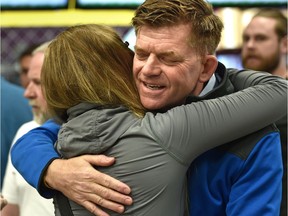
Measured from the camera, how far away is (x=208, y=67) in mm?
1506

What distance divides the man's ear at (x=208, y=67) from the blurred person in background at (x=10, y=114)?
5.48 ft

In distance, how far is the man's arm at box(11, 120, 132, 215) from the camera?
1.38 m

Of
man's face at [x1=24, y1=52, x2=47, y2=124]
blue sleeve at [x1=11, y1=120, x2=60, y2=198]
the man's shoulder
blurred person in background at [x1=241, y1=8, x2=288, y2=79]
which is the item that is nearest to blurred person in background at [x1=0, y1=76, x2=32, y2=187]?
man's face at [x1=24, y1=52, x2=47, y2=124]

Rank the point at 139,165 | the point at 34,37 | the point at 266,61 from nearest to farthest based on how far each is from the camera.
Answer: the point at 139,165
the point at 266,61
the point at 34,37

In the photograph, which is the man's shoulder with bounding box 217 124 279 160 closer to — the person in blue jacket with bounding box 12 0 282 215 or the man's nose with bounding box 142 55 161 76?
the person in blue jacket with bounding box 12 0 282 215

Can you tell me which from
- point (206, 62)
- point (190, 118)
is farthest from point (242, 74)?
point (190, 118)

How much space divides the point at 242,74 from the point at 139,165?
473 millimetres

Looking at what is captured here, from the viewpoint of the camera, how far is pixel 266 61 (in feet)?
10.7

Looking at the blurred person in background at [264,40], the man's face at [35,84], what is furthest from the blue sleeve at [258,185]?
the blurred person in background at [264,40]

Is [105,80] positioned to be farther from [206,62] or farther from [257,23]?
[257,23]

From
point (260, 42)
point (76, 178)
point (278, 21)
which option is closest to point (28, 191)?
point (76, 178)

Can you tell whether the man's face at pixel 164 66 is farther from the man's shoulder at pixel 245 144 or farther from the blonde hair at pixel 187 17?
the man's shoulder at pixel 245 144

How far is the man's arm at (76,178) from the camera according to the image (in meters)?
1.38

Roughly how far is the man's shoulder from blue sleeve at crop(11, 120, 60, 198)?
1.60ft
